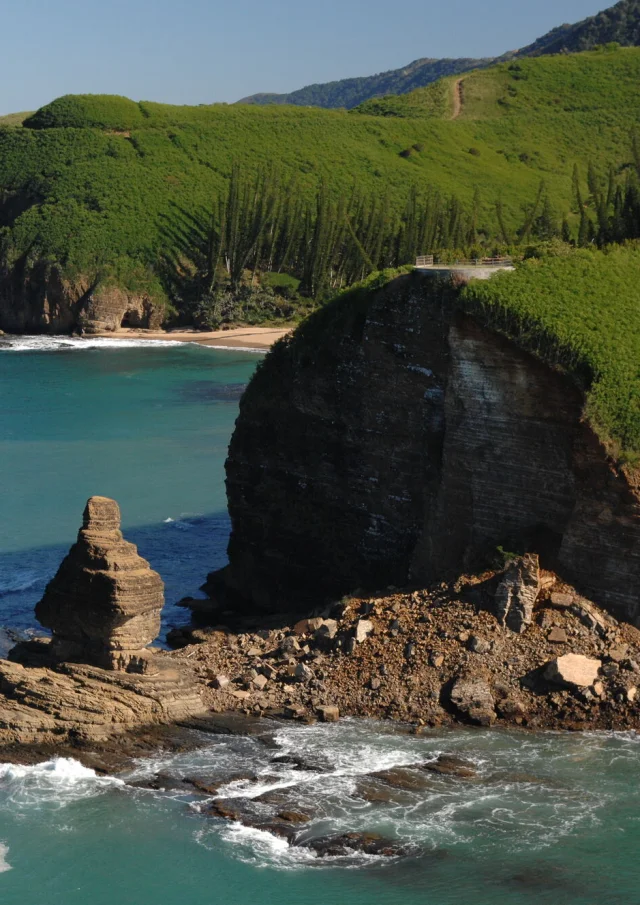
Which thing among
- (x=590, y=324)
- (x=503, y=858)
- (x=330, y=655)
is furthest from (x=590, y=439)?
(x=503, y=858)

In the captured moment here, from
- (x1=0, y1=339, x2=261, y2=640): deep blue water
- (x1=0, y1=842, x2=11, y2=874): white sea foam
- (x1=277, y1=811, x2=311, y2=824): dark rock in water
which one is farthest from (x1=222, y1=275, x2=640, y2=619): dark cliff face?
(x1=0, y1=842, x2=11, y2=874): white sea foam

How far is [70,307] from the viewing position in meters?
91.6

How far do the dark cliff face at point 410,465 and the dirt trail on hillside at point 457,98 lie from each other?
112619 mm

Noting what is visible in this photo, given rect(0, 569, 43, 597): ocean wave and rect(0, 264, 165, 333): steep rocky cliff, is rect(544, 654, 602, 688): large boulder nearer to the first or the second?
rect(0, 569, 43, 597): ocean wave

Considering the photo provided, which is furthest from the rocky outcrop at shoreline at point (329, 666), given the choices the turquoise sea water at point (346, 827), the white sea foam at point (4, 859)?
the white sea foam at point (4, 859)

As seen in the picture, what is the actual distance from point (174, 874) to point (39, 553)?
17.7 meters

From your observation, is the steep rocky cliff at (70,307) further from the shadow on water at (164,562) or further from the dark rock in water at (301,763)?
the dark rock in water at (301,763)

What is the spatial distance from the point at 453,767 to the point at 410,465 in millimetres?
8185

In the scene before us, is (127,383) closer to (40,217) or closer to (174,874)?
(40,217)

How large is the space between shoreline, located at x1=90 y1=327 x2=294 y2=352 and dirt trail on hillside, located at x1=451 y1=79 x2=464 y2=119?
5632 cm

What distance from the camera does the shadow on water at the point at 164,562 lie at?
99.6 feet

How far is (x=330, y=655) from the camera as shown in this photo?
24.3 metres

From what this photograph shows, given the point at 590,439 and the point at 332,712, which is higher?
the point at 590,439

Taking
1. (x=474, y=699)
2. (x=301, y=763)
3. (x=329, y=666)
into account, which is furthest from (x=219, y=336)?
(x=301, y=763)
